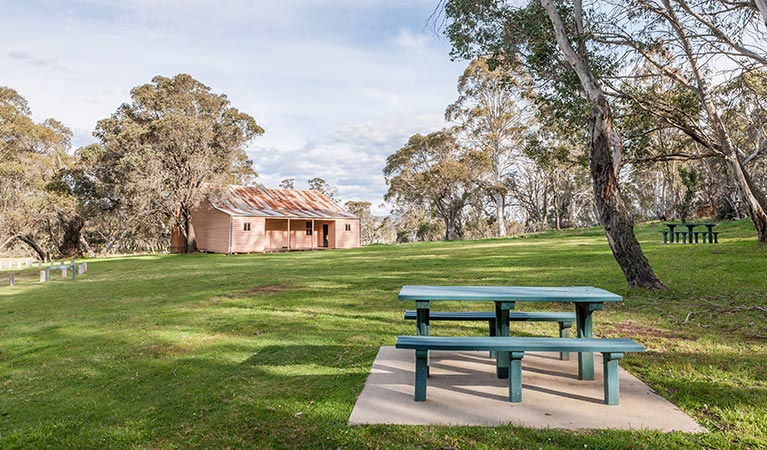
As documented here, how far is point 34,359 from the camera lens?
15.5 feet

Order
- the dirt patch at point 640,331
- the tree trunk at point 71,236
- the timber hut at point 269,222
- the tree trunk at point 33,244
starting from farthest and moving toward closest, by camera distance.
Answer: the tree trunk at point 71,236
the tree trunk at point 33,244
the timber hut at point 269,222
the dirt patch at point 640,331

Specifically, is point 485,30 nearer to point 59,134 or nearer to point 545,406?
point 545,406

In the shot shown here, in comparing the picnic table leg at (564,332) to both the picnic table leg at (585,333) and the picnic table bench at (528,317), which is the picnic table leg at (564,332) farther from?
the picnic table leg at (585,333)

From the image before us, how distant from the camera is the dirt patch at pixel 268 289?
9.24 metres

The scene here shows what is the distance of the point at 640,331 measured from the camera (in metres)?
5.27

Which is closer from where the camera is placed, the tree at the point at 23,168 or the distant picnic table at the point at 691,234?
the distant picnic table at the point at 691,234

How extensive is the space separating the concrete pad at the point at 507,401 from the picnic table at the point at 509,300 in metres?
0.16

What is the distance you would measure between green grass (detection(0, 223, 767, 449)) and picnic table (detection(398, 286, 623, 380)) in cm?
62

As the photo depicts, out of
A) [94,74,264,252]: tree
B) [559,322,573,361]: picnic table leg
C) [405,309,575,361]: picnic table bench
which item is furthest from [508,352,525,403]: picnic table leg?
[94,74,264,252]: tree

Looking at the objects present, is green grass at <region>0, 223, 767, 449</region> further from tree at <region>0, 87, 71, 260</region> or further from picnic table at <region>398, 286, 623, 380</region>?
tree at <region>0, 87, 71, 260</region>

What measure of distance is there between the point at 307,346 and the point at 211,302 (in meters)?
4.06

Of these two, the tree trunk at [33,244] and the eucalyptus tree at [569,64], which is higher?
the eucalyptus tree at [569,64]

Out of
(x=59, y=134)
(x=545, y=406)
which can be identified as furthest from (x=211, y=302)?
(x=59, y=134)

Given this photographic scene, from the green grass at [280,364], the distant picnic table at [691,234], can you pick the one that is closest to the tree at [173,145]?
the green grass at [280,364]
